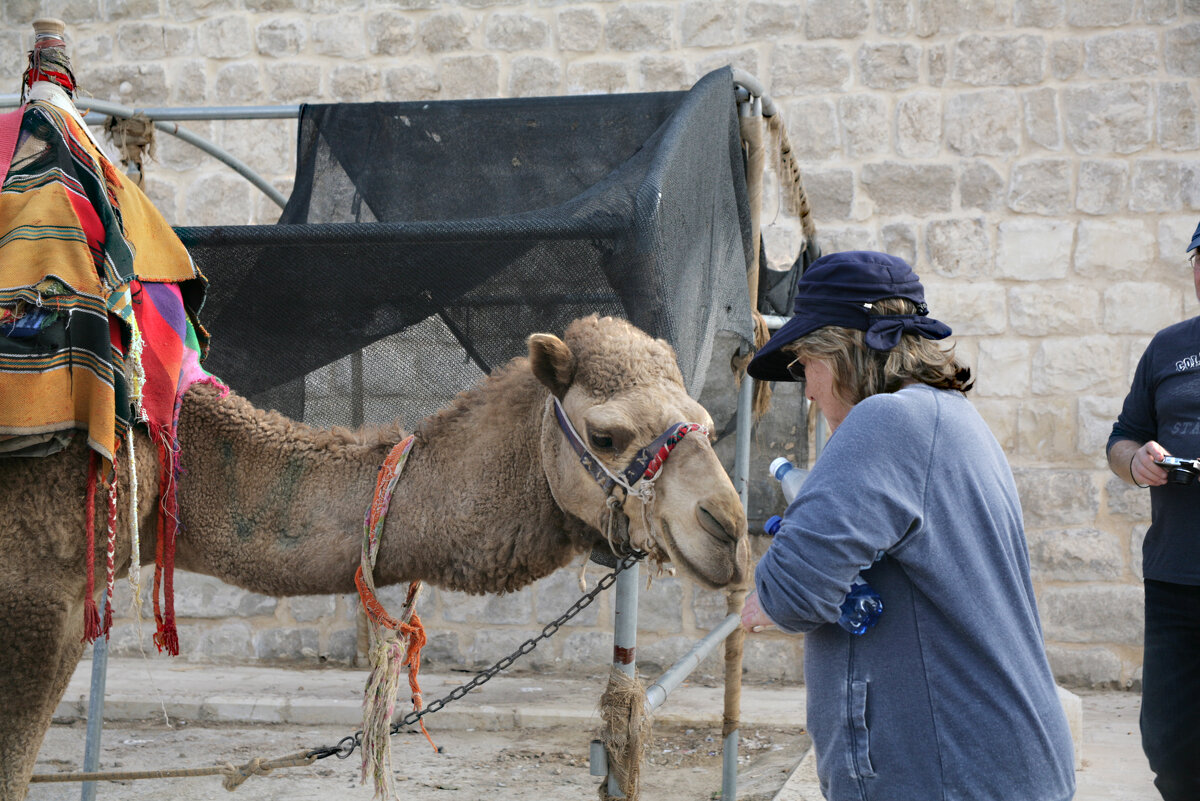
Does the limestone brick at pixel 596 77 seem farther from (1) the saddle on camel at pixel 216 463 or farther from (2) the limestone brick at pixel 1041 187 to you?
(1) the saddle on camel at pixel 216 463

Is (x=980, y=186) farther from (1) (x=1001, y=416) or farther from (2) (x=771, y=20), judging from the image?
(2) (x=771, y=20)

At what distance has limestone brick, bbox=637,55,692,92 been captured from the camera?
6815 millimetres

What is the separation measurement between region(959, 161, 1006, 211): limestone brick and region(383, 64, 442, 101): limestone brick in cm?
354

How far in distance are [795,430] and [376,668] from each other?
3710mm

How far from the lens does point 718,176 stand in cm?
344

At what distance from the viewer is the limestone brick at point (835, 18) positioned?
6660 millimetres

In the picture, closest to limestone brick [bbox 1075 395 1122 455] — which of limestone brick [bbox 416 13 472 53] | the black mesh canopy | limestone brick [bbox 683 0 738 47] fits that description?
limestone brick [bbox 683 0 738 47]

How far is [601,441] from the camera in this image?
97.9 inches

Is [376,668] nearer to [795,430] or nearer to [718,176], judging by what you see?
[718,176]

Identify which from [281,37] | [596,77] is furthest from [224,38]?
[596,77]

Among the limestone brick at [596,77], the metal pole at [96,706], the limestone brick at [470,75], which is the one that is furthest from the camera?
the limestone brick at [470,75]

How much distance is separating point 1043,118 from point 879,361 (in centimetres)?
536

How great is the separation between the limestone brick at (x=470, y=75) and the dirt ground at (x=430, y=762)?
4.17m

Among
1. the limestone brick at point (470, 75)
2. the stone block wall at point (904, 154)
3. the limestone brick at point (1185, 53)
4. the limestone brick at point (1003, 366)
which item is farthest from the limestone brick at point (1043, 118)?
the limestone brick at point (470, 75)
